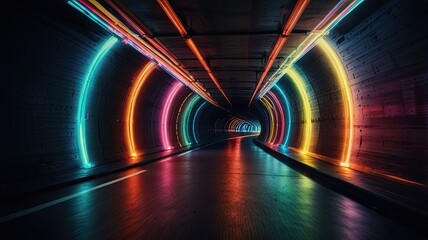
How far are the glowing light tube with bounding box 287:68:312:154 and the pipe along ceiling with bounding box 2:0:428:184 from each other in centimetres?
28

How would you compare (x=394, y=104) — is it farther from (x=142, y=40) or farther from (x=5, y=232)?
(x=5, y=232)

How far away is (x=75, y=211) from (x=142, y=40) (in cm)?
591

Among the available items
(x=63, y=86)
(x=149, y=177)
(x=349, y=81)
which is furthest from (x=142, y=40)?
(x=349, y=81)

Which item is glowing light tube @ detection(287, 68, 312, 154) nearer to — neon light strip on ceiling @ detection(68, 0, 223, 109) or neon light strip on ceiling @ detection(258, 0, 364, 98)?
neon light strip on ceiling @ detection(258, 0, 364, 98)

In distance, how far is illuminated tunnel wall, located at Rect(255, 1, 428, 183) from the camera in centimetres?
673

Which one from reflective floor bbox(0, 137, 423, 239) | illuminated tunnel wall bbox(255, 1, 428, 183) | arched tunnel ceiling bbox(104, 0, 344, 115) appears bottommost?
reflective floor bbox(0, 137, 423, 239)

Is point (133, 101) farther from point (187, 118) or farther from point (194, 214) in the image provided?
point (187, 118)

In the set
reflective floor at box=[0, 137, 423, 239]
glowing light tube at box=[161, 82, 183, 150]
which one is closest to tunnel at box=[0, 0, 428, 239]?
reflective floor at box=[0, 137, 423, 239]

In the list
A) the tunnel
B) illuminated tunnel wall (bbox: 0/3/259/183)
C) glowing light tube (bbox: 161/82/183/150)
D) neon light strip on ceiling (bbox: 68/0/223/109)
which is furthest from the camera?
glowing light tube (bbox: 161/82/183/150)

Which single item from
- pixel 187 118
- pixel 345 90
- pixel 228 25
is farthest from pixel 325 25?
pixel 187 118

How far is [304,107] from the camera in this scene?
17734mm

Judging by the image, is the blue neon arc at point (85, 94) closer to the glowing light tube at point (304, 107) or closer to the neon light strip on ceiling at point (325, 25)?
the neon light strip on ceiling at point (325, 25)

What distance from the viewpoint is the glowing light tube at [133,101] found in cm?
1499

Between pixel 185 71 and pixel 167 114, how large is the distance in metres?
9.24
